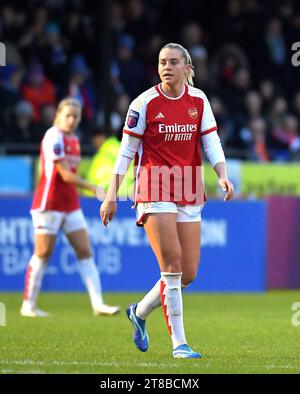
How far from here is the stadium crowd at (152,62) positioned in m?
19.0

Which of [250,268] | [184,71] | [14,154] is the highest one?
[184,71]

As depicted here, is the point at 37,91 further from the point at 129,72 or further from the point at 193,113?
the point at 193,113

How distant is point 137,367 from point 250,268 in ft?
30.6

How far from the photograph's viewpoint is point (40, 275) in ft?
43.6

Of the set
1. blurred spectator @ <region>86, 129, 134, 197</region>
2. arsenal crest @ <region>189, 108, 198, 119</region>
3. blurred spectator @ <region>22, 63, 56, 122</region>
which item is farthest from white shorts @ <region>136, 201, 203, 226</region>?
blurred spectator @ <region>22, 63, 56, 122</region>

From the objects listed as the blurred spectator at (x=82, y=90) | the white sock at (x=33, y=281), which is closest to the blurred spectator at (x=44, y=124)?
the blurred spectator at (x=82, y=90)

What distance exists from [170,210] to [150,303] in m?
0.80

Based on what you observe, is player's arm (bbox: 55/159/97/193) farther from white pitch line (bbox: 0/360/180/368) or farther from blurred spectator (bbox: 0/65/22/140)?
A: blurred spectator (bbox: 0/65/22/140)

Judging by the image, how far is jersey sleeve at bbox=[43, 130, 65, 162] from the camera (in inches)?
520

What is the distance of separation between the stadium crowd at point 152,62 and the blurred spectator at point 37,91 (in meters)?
0.02

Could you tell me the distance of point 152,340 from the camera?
10.4 m

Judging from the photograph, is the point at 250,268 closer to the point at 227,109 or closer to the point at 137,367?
the point at 227,109

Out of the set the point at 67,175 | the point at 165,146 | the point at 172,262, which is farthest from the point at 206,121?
the point at 67,175
